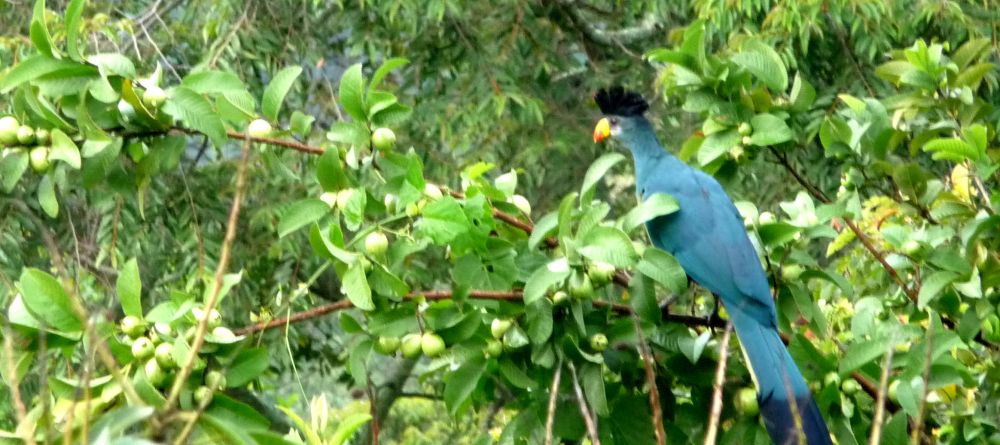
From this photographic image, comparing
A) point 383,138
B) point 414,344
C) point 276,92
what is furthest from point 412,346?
point 276,92

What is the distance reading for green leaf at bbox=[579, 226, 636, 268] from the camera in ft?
5.52

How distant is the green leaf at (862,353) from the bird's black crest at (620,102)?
1254mm

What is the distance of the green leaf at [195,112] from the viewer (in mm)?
1879

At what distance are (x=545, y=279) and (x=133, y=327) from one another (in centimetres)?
54

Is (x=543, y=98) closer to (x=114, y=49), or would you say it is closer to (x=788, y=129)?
(x=114, y=49)

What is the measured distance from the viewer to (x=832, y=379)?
1.82m

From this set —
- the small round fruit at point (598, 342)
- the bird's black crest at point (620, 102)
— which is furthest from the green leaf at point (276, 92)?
the bird's black crest at point (620, 102)

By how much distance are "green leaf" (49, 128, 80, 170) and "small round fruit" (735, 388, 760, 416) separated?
1006 mm

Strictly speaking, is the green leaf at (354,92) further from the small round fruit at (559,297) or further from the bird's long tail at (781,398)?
the bird's long tail at (781,398)

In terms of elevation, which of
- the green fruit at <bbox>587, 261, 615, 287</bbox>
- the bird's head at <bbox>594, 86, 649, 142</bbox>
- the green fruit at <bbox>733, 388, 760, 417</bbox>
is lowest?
the bird's head at <bbox>594, 86, 649, 142</bbox>

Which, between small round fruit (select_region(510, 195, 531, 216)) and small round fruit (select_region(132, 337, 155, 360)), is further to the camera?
small round fruit (select_region(510, 195, 531, 216))

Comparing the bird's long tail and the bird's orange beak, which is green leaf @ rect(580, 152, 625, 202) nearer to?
the bird's long tail

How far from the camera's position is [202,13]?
5145mm

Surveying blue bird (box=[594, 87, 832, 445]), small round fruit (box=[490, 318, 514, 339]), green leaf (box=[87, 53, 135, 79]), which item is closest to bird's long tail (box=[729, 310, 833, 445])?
blue bird (box=[594, 87, 832, 445])
